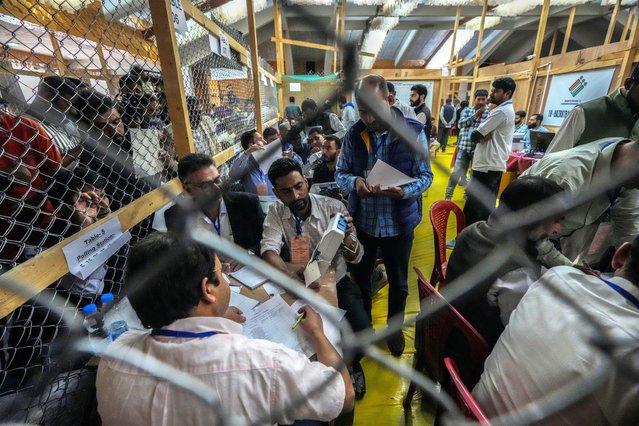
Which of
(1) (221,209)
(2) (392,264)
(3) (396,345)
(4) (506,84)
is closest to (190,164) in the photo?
(1) (221,209)

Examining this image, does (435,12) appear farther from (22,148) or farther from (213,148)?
(22,148)

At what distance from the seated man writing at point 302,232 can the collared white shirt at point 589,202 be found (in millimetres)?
894

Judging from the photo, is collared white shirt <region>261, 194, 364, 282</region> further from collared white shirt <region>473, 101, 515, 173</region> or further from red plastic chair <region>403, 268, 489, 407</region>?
collared white shirt <region>473, 101, 515, 173</region>

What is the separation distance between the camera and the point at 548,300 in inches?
30.8

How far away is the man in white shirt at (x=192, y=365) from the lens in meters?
0.67

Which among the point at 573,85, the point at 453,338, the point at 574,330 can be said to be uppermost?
the point at 573,85

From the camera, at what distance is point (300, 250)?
5.33ft

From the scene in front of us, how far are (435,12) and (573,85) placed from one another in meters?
4.00

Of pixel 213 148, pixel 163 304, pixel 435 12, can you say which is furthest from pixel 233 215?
pixel 435 12

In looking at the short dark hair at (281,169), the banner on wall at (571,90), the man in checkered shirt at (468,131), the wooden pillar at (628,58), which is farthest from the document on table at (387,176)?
the banner on wall at (571,90)

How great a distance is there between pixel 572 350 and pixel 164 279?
1031 millimetres

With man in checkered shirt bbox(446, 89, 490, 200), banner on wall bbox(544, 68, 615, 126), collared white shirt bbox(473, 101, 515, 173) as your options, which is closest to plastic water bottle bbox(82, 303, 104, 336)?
collared white shirt bbox(473, 101, 515, 173)

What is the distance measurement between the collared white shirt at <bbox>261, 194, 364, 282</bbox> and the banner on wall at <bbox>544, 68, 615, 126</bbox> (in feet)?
20.2

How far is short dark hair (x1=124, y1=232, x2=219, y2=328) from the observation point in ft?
2.51
